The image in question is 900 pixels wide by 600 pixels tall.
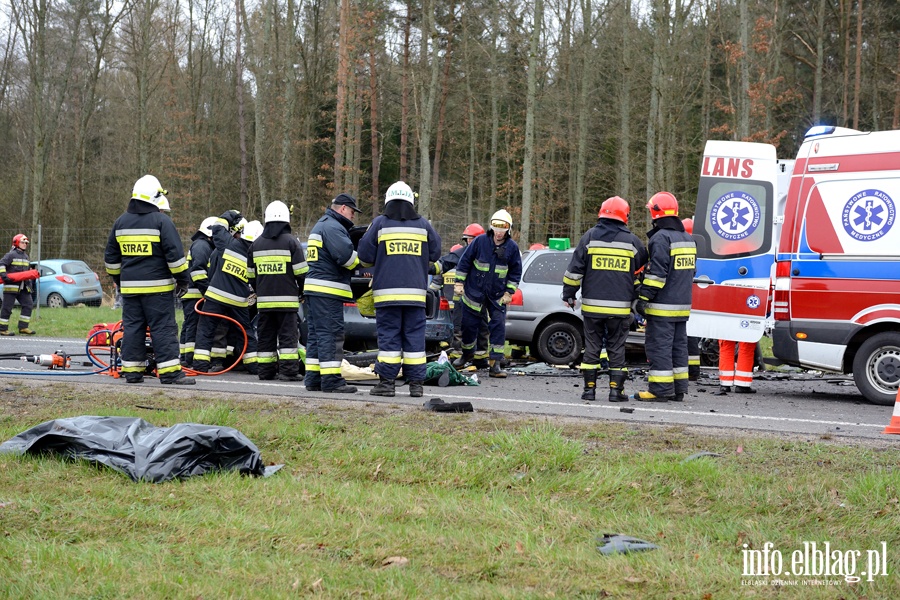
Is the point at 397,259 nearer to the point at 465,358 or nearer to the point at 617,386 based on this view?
the point at 617,386

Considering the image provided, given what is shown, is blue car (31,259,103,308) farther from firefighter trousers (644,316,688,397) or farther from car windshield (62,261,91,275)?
firefighter trousers (644,316,688,397)

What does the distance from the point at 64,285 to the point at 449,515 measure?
74.2ft

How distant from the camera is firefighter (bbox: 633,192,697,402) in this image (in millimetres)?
9203

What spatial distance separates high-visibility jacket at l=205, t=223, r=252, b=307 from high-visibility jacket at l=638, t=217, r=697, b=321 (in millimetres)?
4760

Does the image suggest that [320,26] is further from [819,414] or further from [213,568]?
[213,568]

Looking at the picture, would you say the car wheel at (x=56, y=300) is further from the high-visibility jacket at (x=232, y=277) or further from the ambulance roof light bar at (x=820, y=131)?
the ambulance roof light bar at (x=820, y=131)

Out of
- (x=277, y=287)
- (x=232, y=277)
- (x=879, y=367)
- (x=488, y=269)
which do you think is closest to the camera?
(x=879, y=367)

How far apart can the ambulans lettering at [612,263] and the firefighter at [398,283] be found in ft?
5.87

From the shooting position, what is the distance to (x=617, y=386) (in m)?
9.21

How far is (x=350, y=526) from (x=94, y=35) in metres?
32.7

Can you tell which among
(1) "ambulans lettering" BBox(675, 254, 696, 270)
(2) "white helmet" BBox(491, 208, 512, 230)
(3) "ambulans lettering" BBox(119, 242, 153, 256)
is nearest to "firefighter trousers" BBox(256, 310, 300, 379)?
(3) "ambulans lettering" BBox(119, 242, 153, 256)

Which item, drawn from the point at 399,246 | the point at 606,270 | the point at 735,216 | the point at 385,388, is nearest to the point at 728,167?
the point at 735,216

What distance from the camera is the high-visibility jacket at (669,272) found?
9180 millimetres

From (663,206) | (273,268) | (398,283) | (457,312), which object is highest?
(663,206)
